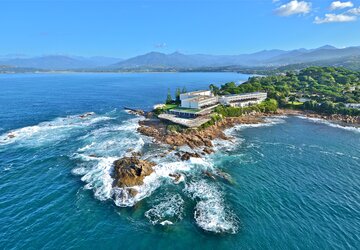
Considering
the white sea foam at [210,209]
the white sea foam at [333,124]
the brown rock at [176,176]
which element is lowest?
the white sea foam at [333,124]

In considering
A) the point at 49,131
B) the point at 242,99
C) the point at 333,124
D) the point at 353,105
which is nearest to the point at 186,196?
the point at 49,131

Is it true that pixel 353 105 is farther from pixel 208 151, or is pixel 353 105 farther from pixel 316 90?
pixel 208 151

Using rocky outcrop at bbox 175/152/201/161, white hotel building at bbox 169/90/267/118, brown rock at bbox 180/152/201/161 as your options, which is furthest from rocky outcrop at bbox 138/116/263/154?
white hotel building at bbox 169/90/267/118

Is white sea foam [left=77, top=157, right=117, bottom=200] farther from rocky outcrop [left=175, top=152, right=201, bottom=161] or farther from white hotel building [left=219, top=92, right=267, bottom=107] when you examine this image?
white hotel building [left=219, top=92, right=267, bottom=107]

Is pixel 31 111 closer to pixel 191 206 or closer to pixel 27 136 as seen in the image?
pixel 27 136

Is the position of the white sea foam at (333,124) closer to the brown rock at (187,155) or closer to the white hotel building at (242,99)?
the white hotel building at (242,99)

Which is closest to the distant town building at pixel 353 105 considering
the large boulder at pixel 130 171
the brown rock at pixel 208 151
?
the brown rock at pixel 208 151
